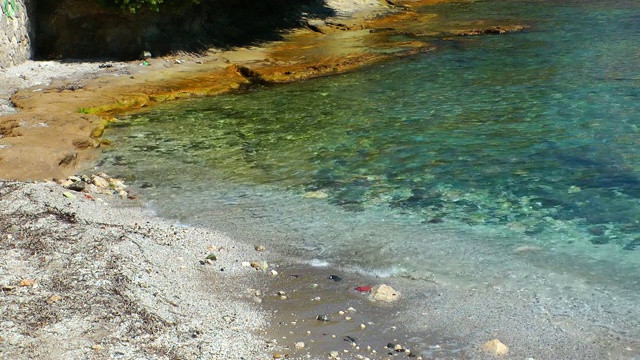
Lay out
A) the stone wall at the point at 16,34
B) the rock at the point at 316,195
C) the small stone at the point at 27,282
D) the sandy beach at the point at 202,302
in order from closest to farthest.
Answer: the sandy beach at the point at 202,302 → the small stone at the point at 27,282 → the rock at the point at 316,195 → the stone wall at the point at 16,34

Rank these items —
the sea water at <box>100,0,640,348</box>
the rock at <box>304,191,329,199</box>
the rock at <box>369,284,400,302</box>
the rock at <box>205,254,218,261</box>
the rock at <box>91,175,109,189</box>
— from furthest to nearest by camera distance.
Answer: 1. the rock at <box>91,175,109,189</box>
2. the rock at <box>304,191,329,199</box>
3. the sea water at <box>100,0,640,348</box>
4. the rock at <box>205,254,218,261</box>
5. the rock at <box>369,284,400,302</box>

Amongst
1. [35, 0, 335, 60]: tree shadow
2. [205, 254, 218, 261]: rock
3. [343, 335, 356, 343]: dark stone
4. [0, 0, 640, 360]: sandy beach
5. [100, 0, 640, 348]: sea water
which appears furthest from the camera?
[35, 0, 335, 60]: tree shadow

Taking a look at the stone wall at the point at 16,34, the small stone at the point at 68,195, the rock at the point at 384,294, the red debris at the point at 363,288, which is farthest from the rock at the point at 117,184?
the stone wall at the point at 16,34

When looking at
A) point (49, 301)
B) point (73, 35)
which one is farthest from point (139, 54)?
point (49, 301)

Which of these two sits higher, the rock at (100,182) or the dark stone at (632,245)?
the dark stone at (632,245)

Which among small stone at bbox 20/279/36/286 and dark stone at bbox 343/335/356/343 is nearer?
dark stone at bbox 343/335/356/343

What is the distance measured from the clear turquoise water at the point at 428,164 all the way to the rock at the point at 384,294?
1.72 feet

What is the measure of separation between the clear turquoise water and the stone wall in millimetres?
4024

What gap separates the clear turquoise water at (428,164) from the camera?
28.2 ft

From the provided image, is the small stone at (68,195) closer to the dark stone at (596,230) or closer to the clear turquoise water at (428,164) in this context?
the clear turquoise water at (428,164)

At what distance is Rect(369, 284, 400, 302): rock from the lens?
7.45m

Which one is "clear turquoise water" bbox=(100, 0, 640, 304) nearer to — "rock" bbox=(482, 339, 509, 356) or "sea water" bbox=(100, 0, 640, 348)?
"sea water" bbox=(100, 0, 640, 348)

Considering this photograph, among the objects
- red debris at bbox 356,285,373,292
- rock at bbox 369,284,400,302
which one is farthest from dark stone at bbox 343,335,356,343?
red debris at bbox 356,285,373,292

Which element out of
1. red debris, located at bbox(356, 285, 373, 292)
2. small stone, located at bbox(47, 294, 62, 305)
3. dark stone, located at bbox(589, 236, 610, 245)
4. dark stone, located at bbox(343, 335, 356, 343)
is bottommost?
red debris, located at bbox(356, 285, 373, 292)
